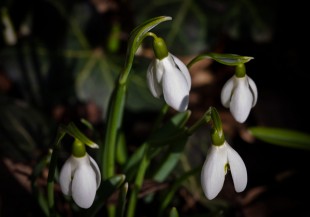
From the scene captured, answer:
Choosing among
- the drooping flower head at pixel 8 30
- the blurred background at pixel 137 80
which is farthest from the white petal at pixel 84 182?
the drooping flower head at pixel 8 30

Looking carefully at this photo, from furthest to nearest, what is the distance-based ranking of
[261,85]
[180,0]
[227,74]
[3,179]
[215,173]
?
1. [227,74]
2. [261,85]
3. [180,0]
4. [3,179]
5. [215,173]

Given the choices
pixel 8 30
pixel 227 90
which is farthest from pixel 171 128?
pixel 8 30

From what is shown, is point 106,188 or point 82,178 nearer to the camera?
point 82,178

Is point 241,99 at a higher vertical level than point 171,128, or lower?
higher

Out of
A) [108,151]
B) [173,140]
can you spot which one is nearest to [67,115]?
[108,151]

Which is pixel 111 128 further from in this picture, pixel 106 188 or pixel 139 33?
pixel 139 33

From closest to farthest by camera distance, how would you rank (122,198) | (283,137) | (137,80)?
1. (122,198)
2. (283,137)
3. (137,80)

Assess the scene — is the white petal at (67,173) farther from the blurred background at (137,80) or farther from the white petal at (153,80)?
the blurred background at (137,80)

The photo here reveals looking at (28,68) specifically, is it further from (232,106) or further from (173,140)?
(232,106)
